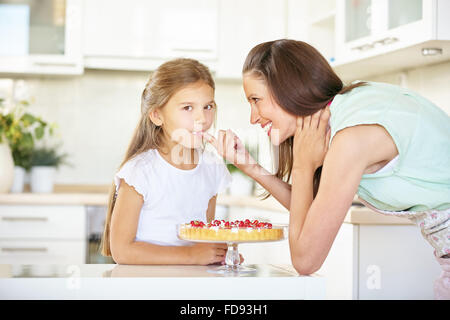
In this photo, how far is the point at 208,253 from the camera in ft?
4.15

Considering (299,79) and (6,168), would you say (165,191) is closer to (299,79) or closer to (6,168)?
(299,79)

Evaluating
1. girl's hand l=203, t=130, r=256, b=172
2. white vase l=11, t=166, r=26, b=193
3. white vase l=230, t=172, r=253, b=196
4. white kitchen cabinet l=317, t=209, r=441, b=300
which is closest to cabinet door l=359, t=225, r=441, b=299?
white kitchen cabinet l=317, t=209, r=441, b=300

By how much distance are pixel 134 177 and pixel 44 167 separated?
6.72 feet

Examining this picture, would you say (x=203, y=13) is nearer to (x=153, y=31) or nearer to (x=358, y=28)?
(x=153, y=31)

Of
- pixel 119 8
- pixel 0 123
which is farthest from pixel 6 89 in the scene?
pixel 119 8

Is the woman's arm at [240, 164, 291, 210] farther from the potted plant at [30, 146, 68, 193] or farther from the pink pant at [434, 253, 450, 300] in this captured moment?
the potted plant at [30, 146, 68, 193]

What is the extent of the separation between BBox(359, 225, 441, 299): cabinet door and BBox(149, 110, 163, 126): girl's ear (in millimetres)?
805

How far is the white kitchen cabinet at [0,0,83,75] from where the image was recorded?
331 centimetres

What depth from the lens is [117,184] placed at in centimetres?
140

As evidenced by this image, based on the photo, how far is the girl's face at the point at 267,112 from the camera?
132cm

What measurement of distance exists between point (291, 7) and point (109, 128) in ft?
4.37

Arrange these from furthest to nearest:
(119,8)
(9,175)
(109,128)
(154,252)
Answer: (109,128), (119,8), (9,175), (154,252)

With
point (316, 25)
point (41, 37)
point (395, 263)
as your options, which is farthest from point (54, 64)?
point (395, 263)
